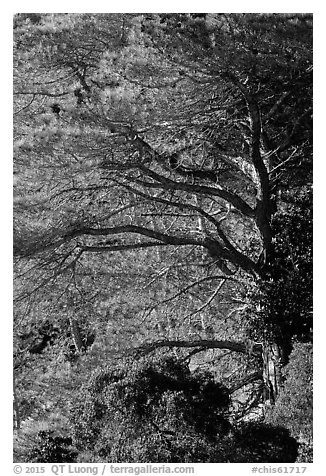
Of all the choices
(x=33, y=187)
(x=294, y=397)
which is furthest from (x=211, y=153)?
(x=294, y=397)

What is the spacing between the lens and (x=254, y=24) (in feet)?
18.7

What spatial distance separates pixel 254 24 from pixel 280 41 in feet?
0.78

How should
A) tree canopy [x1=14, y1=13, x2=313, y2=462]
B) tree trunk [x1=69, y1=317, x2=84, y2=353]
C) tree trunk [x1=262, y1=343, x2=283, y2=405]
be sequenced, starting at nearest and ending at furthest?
1. tree canopy [x1=14, y1=13, x2=313, y2=462]
2. tree trunk [x1=262, y1=343, x2=283, y2=405]
3. tree trunk [x1=69, y1=317, x2=84, y2=353]

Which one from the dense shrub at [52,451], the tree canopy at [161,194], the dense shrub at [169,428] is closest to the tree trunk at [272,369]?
the tree canopy at [161,194]

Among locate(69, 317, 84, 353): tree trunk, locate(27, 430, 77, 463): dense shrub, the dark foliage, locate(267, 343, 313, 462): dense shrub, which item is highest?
the dark foliage

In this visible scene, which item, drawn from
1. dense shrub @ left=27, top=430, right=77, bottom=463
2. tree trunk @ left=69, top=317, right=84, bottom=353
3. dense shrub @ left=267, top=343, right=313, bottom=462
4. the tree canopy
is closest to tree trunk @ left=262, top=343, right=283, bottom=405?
the tree canopy

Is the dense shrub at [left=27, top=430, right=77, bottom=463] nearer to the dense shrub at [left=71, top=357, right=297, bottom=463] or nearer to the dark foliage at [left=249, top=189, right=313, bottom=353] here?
the dense shrub at [left=71, top=357, right=297, bottom=463]

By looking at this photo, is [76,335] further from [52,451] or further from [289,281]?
[289,281]

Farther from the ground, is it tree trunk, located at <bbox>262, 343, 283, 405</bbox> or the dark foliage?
the dark foliage

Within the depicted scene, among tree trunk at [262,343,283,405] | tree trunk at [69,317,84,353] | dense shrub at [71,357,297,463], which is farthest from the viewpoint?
tree trunk at [69,317,84,353]

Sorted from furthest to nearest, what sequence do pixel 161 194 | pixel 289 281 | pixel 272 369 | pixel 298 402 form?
pixel 161 194 < pixel 272 369 < pixel 289 281 < pixel 298 402

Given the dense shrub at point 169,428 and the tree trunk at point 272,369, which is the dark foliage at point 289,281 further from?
the dense shrub at point 169,428

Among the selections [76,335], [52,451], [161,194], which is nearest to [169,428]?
[52,451]
